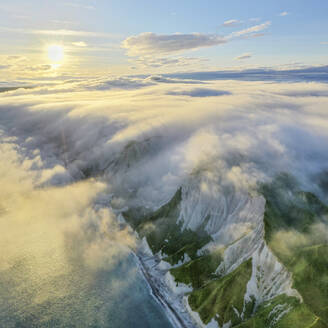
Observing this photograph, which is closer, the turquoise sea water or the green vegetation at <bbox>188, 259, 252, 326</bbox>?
the green vegetation at <bbox>188, 259, 252, 326</bbox>

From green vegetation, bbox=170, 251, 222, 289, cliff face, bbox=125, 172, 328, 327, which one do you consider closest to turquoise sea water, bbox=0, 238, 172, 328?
cliff face, bbox=125, 172, 328, 327

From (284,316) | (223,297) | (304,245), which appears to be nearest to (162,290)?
(223,297)

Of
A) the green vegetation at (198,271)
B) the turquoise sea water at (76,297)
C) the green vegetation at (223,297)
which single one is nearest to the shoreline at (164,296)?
the turquoise sea water at (76,297)

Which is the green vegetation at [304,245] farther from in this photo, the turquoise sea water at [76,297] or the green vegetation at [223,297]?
the turquoise sea water at [76,297]

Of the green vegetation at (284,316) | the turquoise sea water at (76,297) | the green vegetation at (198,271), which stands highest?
the green vegetation at (284,316)

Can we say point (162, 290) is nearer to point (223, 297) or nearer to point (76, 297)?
point (223, 297)

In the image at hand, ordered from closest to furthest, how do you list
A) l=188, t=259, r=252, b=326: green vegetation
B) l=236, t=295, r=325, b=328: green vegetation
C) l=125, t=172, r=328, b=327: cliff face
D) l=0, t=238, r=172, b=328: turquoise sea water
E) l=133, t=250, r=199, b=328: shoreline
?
l=236, t=295, r=325, b=328: green vegetation < l=125, t=172, r=328, b=327: cliff face < l=188, t=259, r=252, b=326: green vegetation < l=0, t=238, r=172, b=328: turquoise sea water < l=133, t=250, r=199, b=328: shoreline

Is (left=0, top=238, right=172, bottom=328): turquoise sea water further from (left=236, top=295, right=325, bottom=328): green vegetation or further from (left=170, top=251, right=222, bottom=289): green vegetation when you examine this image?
(left=236, top=295, right=325, bottom=328): green vegetation

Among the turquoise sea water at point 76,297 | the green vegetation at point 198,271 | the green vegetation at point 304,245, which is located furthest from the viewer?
the green vegetation at point 198,271

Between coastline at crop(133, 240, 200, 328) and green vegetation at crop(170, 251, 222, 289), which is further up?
green vegetation at crop(170, 251, 222, 289)
